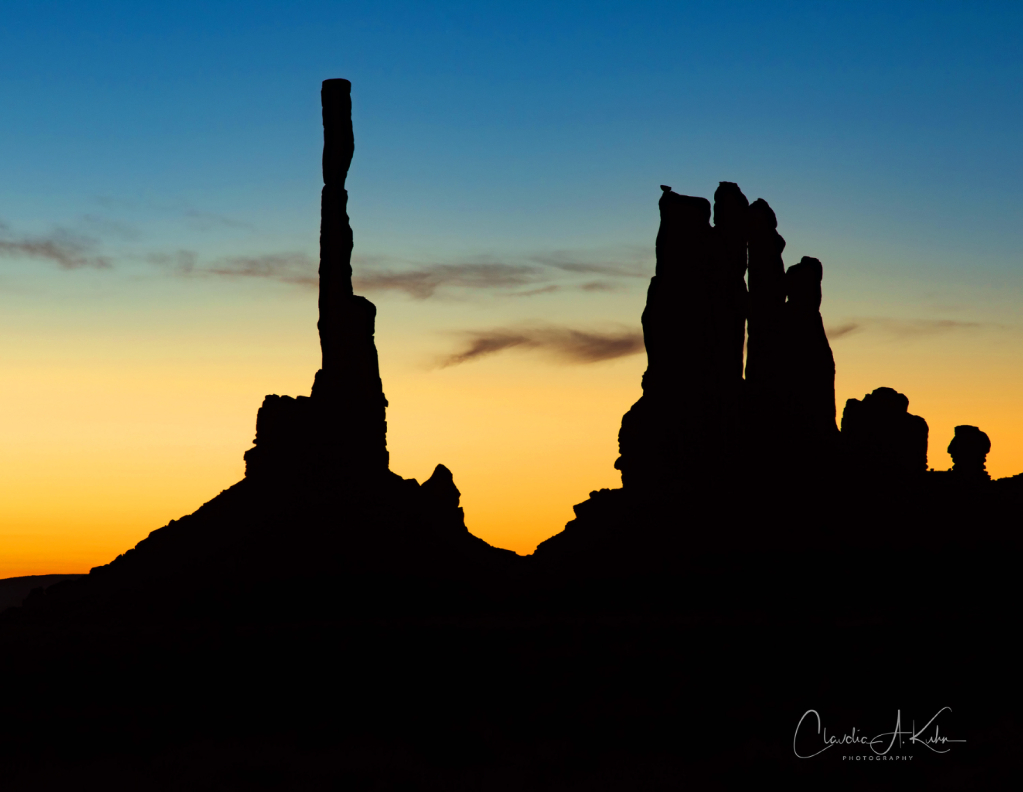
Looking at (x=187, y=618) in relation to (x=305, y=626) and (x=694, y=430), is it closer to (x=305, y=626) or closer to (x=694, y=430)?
(x=305, y=626)

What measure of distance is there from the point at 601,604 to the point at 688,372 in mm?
16966

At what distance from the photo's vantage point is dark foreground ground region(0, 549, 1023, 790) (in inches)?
1426

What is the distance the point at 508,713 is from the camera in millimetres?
41812

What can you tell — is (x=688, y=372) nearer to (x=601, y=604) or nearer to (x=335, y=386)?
(x=601, y=604)

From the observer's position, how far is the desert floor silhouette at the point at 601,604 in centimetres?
3828

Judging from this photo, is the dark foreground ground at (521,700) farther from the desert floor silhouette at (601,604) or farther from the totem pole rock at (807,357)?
the totem pole rock at (807,357)
